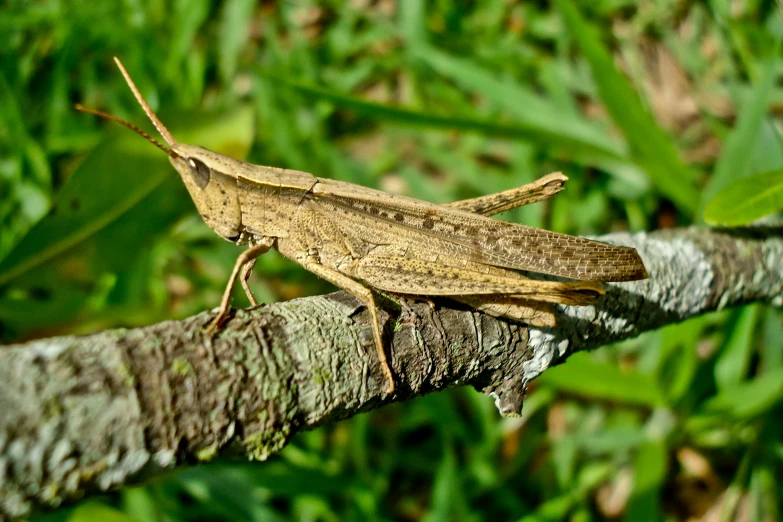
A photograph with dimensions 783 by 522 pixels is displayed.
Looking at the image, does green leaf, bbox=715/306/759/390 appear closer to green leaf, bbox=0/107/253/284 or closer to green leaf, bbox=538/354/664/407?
green leaf, bbox=538/354/664/407

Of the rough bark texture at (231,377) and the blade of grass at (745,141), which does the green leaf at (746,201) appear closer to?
the rough bark texture at (231,377)

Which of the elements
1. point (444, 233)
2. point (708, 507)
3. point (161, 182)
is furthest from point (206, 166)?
point (708, 507)

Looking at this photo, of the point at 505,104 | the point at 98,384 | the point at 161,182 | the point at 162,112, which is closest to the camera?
the point at 98,384

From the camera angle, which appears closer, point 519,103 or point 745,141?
point 745,141

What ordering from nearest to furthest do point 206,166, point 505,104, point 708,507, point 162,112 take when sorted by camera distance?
point 206,166 < point 162,112 < point 708,507 < point 505,104

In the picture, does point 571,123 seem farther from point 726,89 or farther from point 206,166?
point 206,166

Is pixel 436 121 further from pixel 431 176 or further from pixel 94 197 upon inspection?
pixel 94 197

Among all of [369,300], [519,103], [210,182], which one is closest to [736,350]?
[519,103]
